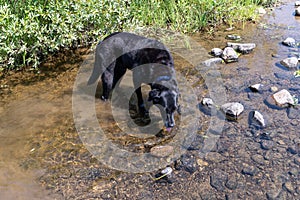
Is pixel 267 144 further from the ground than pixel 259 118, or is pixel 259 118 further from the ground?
pixel 259 118

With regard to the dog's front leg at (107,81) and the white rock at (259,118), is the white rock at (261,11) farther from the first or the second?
the dog's front leg at (107,81)

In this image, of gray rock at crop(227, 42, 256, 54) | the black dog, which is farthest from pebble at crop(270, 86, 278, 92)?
the black dog

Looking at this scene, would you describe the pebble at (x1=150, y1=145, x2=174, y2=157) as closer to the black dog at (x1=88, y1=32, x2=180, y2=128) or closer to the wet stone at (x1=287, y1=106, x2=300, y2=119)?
the black dog at (x1=88, y1=32, x2=180, y2=128)

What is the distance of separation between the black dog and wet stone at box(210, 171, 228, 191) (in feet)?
3.09

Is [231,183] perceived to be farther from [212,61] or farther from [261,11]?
[261,11]

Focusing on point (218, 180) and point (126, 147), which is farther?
point (126, 147)

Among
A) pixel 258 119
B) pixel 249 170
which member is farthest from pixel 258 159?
pixel 258 119

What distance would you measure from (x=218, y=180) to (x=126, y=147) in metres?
1.34

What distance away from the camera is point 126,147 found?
419cm

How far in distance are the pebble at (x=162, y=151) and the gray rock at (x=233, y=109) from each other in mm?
1172

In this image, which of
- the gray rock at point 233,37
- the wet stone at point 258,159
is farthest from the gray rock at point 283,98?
the gray rock at point 233,37

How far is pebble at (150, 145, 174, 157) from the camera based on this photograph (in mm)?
4020

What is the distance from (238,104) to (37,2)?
440cm

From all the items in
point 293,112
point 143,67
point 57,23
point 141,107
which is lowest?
point 293,112
